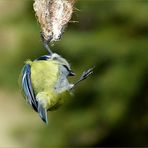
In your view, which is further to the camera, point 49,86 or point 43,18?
point 49,86

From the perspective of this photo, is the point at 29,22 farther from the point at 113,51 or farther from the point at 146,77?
the point at 146,77

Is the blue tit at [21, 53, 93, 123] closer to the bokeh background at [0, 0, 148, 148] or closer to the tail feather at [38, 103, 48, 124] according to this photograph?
the tail feather at [38, 103, 48, 124]

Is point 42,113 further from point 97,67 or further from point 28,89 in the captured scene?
point 97,67

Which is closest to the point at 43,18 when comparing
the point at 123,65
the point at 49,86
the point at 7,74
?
the point at 49,86

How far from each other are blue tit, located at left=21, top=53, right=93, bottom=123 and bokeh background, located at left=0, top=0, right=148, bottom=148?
340cm

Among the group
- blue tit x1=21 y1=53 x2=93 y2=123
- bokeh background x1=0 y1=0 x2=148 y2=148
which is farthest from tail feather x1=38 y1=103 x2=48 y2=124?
bokeh background x1=0 y1=0 x2=148 y2=148

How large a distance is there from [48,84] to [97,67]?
3.68 metres

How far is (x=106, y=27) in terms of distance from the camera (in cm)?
593

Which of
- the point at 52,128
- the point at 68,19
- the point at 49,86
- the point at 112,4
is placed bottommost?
the point at 52,128

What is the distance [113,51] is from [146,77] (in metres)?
0.46

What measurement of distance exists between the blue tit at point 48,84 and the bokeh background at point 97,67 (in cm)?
340

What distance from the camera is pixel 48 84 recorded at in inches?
81.9

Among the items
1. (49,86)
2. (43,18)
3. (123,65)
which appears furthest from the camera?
(123,65)

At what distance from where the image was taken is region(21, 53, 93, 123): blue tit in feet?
6.70
